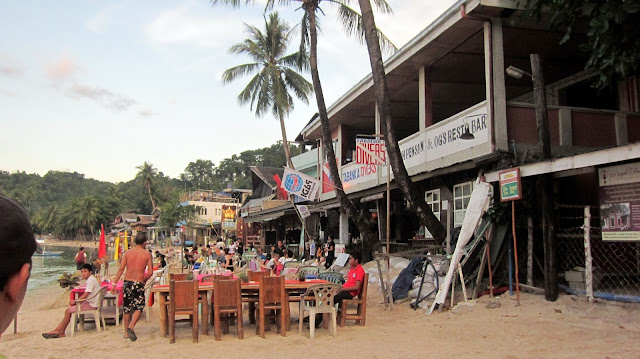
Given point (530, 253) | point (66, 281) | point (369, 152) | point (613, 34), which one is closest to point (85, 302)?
point (66, 281)

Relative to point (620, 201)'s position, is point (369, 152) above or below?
above

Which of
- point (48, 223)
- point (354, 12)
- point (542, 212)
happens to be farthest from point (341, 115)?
point (48, 223)

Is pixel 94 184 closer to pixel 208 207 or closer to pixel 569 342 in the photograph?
pixel 208 207

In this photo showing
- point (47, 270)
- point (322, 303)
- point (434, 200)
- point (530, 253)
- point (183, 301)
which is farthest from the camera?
point (47, 270)

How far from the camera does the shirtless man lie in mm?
7852

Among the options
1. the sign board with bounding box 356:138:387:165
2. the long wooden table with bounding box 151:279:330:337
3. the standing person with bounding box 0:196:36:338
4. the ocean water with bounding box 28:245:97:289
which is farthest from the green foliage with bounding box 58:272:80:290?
the standing person with bounding box 0:196:36:338

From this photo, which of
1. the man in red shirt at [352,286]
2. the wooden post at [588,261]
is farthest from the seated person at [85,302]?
the wooden post at [588,261]

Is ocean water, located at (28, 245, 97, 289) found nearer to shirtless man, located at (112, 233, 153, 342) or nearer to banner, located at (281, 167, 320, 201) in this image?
banner, located at (281, 167, 320, 201)

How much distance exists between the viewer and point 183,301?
24.9ft

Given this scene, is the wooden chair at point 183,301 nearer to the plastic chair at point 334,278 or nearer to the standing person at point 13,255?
the plastic chair at point 334,278

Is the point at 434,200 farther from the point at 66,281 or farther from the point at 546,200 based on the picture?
the point at 66,281

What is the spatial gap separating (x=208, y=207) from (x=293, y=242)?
108 ft

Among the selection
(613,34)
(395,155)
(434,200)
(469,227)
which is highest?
(613,34)

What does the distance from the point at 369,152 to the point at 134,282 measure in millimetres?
5995
